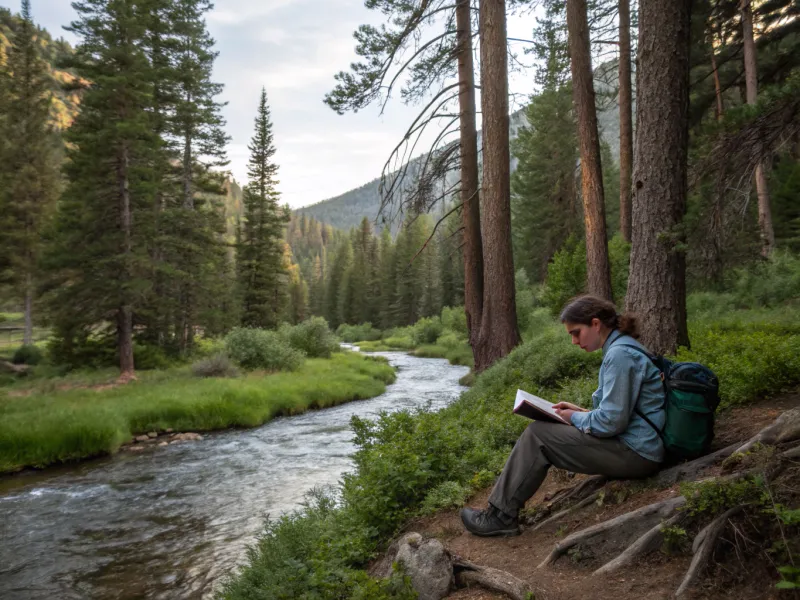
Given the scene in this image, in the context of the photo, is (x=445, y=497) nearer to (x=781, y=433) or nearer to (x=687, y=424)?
(x=687, y=424)

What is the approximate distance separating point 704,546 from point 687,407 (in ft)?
3.31

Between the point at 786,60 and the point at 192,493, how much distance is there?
21480 mm

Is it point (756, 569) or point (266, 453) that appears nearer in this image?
point (756, 569)

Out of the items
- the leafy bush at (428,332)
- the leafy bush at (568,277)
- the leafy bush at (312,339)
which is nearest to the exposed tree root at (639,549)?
the leafy bush at (568,277)

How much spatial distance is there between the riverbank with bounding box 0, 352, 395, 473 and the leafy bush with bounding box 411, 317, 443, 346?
87.6 ft

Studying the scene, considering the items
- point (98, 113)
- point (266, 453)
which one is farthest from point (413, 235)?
point (266, 453)

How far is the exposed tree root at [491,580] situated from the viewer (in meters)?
3.06

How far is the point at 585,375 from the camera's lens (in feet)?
28.0

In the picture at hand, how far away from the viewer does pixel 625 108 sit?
15.2 m

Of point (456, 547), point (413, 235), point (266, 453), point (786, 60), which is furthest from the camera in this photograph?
point (413, 235)

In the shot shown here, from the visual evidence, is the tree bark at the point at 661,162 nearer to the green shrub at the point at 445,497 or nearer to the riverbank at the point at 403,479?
the riverbank at the point at 403,479

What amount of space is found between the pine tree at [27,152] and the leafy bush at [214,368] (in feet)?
45.0

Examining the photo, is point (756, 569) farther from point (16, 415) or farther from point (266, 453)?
point (16, 415)

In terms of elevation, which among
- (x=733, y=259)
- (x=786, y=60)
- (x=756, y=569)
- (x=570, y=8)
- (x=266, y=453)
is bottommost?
(x=266, y=453)
